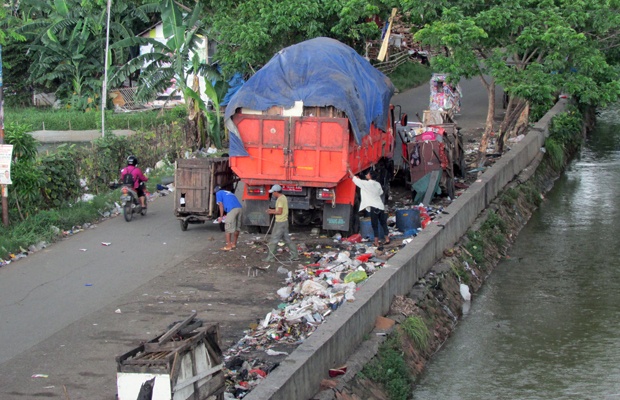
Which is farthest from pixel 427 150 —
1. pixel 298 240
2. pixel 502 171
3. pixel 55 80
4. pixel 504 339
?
pixel 55 80

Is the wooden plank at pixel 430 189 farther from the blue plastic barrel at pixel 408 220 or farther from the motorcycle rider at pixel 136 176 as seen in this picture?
the motorcycle rider at pixel 136 176

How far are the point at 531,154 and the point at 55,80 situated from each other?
85.2ft

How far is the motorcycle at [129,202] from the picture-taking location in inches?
669

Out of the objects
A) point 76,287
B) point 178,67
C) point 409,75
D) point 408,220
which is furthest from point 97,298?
point 409,75

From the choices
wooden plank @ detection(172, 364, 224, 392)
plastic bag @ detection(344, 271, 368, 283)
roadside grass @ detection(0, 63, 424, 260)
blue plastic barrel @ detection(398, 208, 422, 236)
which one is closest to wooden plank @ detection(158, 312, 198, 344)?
wooden plank @ detection(172, 364, 224, 392)

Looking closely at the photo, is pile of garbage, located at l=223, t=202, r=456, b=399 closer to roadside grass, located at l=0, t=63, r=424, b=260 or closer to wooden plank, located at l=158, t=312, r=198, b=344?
wooden plank, located at l=158, t=312, r=198, b=344

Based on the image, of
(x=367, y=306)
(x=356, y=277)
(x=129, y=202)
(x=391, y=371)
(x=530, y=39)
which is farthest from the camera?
(x=530, y=39)

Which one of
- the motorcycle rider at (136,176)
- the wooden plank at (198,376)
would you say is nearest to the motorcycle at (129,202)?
the motorcycle rider at (136,176)

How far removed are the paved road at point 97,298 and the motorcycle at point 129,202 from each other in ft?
0.76

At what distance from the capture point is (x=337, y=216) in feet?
52.0

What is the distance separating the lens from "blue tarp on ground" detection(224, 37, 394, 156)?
50.3 feet

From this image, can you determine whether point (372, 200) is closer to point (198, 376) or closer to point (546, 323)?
point (546, 323)

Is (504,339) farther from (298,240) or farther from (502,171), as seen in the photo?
(502,171)

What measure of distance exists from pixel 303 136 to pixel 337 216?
5.31ft
